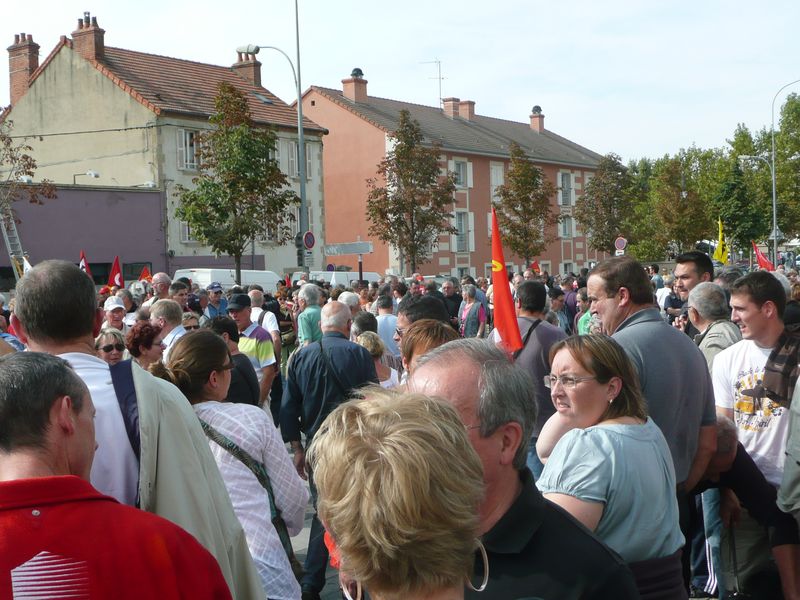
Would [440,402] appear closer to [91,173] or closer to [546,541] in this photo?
[546,541]

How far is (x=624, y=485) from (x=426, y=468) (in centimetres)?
141

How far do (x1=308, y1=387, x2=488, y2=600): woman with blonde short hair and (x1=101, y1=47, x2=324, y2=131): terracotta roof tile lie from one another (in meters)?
38.2

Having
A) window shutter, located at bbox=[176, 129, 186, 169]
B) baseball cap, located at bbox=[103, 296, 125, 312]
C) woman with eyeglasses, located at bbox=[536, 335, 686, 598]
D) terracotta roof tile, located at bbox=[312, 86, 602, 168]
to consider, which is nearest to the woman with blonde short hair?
woman with eyeglasses, located at bbox=[536, 335, 686, 598]

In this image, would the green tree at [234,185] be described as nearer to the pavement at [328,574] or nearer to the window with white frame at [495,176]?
the pavement at [328,574]

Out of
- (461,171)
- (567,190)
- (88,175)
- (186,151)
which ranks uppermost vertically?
(461,171)

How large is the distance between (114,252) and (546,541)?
36204mm

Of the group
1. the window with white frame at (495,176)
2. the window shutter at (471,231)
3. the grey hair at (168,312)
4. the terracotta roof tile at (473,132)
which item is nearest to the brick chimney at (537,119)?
the terracotta roof tile at (473,132)

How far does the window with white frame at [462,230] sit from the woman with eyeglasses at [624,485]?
53.2 m

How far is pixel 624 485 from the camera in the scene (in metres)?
2.99

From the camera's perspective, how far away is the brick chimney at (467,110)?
6575cm

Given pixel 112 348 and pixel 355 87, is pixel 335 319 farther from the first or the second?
pixel 355 87

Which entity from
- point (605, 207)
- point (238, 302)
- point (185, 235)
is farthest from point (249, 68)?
point (238, 302)

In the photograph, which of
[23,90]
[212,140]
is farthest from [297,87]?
[23,90]

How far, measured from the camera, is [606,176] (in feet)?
188
